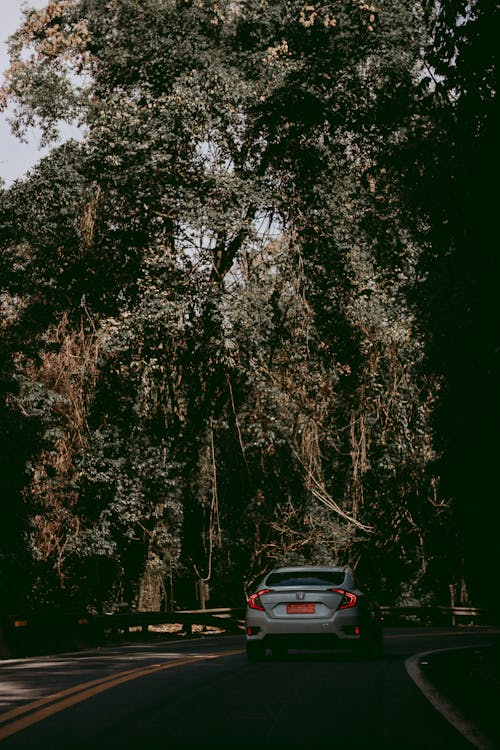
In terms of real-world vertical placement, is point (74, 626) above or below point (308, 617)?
above

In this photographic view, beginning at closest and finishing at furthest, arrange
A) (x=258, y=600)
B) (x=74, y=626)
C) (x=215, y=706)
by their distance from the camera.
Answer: (x=215, y=706) < (x=258, y=600) < (x=74, y=626)

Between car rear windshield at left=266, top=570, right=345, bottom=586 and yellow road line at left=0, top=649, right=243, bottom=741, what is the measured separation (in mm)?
2218

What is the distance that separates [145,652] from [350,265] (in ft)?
38.8

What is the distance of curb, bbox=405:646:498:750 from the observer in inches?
336

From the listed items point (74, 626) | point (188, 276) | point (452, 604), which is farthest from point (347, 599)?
point (452, 604)

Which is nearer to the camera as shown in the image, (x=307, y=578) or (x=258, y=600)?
(x=258, y=600)

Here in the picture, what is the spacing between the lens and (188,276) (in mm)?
27906

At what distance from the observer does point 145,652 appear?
19.7 metres

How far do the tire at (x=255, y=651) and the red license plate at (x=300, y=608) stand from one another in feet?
2.15

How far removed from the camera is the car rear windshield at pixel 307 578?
17.0 meters

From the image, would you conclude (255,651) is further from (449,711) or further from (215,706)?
(449,711)

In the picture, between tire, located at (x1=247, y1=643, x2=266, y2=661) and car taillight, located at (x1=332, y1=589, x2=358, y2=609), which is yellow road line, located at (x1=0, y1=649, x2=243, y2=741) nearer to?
tire, located at (x1=247, y1=643, x2=266, y2=661)

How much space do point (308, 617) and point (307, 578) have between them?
0.89 meters

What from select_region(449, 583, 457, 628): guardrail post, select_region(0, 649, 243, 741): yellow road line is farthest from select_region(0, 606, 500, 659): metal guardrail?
select_region(449, 583, 457, 628): guardrail post
